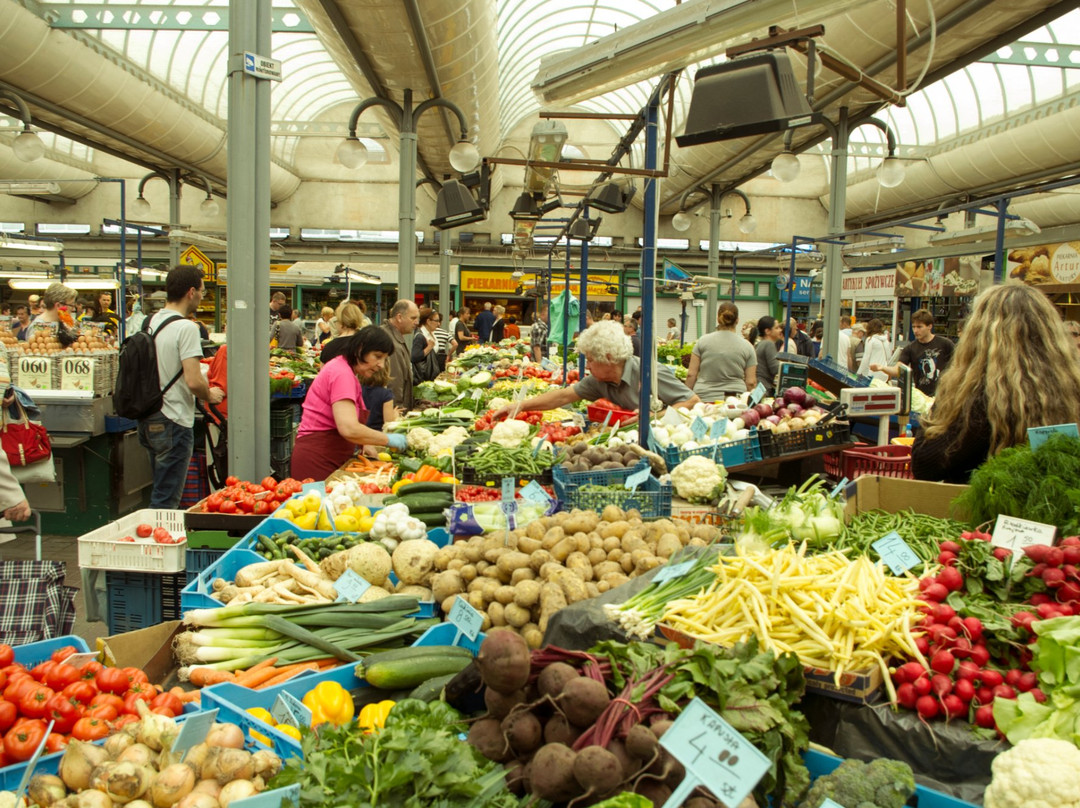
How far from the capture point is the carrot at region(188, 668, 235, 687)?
2.62 metres

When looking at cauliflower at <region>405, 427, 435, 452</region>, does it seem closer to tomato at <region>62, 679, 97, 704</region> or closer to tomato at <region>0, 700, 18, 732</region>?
tomato at <region>62, 679, 97, 704</region>

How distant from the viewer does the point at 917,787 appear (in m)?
1.81

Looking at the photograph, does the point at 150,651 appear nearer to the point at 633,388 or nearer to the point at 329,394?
the point at 329,394

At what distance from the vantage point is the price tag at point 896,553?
2639 millimetres

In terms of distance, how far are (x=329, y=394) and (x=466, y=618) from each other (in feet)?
9.10

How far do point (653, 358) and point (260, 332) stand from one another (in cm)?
254

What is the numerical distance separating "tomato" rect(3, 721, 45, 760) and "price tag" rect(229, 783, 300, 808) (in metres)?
0.84

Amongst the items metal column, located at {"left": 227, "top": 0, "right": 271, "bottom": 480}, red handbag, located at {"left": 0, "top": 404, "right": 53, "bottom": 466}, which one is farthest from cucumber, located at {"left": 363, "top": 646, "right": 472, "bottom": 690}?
red handbag, located at {"left": 0, "top": 404, "right": 53, "bottom": 466}

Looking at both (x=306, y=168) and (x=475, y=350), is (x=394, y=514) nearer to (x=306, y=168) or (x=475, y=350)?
(x=475, y=350)

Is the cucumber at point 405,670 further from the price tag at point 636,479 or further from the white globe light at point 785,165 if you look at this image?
the white globe light at point 785,165

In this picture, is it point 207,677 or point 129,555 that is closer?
point 207,677

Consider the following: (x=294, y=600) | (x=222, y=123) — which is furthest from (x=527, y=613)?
(x=222, y=123)

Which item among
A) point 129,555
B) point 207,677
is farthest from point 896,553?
point 129,555

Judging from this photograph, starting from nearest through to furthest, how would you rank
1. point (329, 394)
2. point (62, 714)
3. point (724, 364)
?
point (62, 714) → point (329, 394) → point (724, 364)
